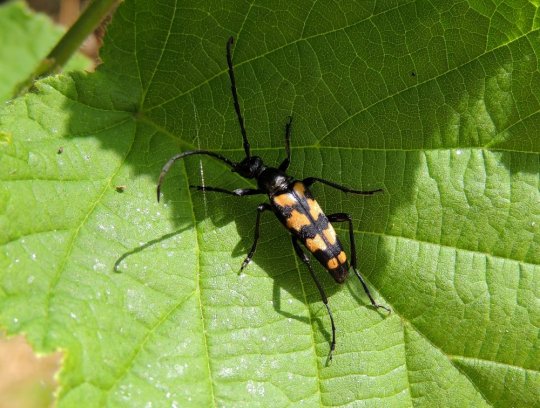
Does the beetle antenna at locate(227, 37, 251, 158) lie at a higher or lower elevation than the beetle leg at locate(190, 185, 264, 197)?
higher

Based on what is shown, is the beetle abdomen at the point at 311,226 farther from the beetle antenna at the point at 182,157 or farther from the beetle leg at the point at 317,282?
the beetle antenna at the point at 182,157

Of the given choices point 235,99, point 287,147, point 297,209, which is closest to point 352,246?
point 297,209

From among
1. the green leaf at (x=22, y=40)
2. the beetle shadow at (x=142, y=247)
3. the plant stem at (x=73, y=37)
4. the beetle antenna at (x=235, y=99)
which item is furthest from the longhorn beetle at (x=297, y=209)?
the green leaf at (x=22, y=40)

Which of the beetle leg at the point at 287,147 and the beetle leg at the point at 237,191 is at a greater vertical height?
the beetle leg at the point at 287,147

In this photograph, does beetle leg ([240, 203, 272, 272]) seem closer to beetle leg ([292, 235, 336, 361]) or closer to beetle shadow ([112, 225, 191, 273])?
beetle leg ([292, 235, 336, 361])

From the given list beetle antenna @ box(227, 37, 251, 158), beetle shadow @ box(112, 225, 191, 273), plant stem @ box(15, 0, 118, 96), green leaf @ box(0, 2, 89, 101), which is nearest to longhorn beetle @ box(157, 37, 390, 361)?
beetle antenna @ box(227, 37, 251, 158)

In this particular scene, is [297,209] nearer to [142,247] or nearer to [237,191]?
[237,191]

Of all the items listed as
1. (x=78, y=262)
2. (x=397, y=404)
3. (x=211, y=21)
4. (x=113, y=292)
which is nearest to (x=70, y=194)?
(x=78, y=262)
